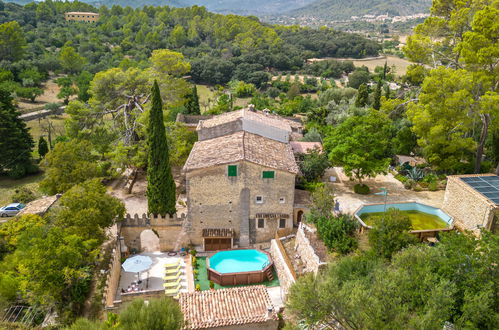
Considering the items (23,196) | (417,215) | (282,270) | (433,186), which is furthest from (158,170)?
(433,186)

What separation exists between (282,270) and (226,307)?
5.18 metres

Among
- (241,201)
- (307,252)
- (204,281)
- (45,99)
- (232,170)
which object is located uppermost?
(232,170)

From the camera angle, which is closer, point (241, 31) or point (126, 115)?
point (126, 115)

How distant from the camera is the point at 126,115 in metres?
41.1

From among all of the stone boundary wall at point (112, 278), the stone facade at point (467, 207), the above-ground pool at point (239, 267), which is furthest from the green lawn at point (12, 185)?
the stone facade at point (467, 207)

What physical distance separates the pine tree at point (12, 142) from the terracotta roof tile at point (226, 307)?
104ft

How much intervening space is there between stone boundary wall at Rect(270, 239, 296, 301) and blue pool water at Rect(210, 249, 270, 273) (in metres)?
0.71

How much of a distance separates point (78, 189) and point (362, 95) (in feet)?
132

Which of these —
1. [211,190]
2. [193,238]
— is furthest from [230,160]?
[193,238]

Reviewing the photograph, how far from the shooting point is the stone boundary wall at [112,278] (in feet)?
73.7

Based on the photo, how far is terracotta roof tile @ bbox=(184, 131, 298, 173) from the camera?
2755cm

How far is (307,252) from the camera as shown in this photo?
24531 millimetres

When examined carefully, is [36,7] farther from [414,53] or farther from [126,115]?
[414,53]

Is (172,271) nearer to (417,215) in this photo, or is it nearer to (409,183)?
(417,215)
